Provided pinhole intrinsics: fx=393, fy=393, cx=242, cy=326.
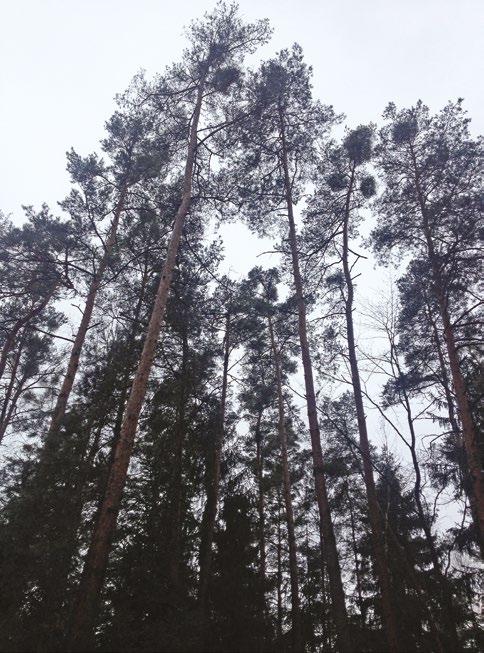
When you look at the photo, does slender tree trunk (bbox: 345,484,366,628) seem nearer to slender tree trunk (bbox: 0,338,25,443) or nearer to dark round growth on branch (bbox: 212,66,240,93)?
slender tree trunk (bbox: 0,338,25,443)

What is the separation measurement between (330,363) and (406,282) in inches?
142

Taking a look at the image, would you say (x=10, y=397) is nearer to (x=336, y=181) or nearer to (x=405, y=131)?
(x=336, y=181)

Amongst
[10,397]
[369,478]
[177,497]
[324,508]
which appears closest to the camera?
[324,508]

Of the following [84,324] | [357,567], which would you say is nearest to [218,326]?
[84,324]

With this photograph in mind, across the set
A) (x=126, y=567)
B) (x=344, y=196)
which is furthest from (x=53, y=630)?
(x=344, y=196)

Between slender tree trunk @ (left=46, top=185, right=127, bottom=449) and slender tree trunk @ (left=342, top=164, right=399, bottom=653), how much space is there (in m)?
7.67

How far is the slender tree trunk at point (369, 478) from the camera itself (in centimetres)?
873

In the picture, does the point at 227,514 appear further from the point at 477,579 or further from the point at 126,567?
the point at 477,579

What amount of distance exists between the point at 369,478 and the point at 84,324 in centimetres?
918

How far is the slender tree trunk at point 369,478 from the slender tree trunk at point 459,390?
7.01ft

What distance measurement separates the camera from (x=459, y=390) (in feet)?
30.0

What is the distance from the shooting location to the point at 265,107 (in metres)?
12.6

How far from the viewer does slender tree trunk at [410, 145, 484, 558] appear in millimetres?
8227

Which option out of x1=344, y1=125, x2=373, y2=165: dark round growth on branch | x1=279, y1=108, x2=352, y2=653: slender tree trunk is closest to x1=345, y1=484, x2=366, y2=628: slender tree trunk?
x1=279, y1=108, x2=352, y2=653: slender tree trunk
